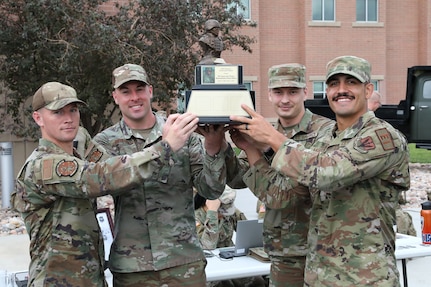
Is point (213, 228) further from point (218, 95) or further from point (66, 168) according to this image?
point (66, 168)

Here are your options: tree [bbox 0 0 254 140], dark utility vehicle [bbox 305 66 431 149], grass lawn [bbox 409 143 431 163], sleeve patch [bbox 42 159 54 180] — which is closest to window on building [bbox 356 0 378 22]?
grass lawn [bbox 409 143 431 163]

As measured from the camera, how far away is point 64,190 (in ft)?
7.65

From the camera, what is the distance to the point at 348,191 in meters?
2.25

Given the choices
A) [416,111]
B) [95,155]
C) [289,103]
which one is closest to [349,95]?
[289,103]

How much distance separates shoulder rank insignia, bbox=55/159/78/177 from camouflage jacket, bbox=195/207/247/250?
1.81 m

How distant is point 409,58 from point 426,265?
1607 centimetres

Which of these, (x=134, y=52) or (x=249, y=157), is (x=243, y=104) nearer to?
(x=249, y=157)

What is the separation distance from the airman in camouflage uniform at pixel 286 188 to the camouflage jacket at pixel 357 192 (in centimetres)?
30

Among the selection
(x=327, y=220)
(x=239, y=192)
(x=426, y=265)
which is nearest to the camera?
(x=327, y=220)

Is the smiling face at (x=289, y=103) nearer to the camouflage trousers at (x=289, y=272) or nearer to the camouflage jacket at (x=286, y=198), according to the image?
the camouflage jacket at (x=286, y=198)

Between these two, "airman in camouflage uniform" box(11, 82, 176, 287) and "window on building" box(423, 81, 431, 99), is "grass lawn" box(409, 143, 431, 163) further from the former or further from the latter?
"airman in camouflage uniform" box(11, 82, 176, 287)

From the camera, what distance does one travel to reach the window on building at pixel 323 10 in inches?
718

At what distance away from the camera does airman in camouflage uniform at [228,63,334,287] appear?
2.63m

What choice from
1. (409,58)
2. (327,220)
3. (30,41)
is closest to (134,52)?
(30,41)
